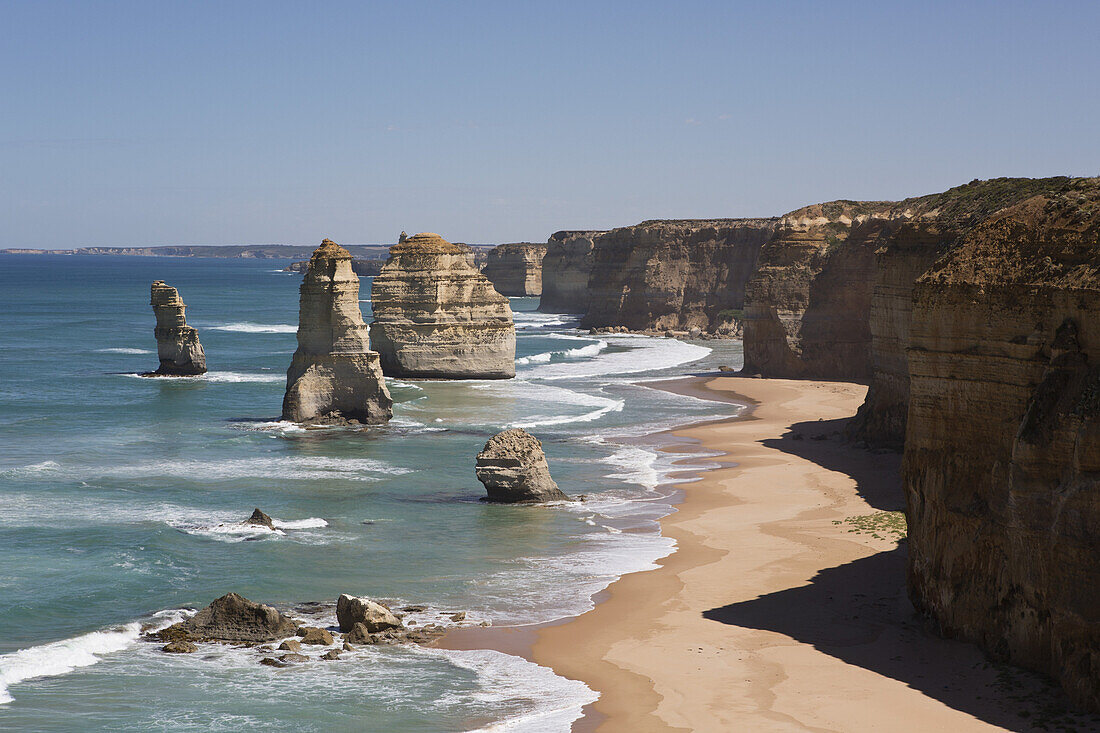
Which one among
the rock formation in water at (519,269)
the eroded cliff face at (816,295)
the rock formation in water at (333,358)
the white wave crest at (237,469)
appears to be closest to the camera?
the white wave crest at (237,469)

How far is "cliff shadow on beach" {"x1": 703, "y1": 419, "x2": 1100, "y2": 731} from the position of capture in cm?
1399

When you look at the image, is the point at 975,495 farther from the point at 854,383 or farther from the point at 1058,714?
the point at 854,383

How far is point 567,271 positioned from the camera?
128 m

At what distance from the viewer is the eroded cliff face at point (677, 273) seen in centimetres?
9175

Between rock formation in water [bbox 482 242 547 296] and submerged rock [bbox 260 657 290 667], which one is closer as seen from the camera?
submerged rock [bbox 260 657 290 667]

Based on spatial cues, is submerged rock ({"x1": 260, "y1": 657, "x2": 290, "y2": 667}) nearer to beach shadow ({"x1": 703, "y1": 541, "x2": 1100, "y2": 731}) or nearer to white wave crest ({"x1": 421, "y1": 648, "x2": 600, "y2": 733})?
white wave crest ({"x1": 421, "y1": 648, "x2": 600, "y2": 733})

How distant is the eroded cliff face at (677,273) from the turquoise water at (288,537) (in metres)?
36.7

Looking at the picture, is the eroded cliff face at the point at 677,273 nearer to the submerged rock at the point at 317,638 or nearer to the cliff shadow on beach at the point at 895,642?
the cliff shadow on beach at the point at 895,642

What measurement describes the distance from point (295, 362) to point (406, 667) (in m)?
26.3

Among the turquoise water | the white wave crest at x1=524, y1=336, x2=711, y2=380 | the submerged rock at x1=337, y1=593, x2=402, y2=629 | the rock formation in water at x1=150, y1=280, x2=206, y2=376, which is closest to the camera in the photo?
the turquoise water

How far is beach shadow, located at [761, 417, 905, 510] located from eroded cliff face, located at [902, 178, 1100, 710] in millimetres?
8323

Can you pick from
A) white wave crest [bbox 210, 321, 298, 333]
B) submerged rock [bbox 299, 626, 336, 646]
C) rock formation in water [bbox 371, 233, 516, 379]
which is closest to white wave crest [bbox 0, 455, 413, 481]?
submerged rock [bbox 299, 626, 336, 646]

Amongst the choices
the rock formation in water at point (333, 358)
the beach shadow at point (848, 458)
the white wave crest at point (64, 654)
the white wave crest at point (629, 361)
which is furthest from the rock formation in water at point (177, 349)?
the white wave crest at point (64, 654)

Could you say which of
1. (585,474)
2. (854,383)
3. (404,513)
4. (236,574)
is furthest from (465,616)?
(854,383)
